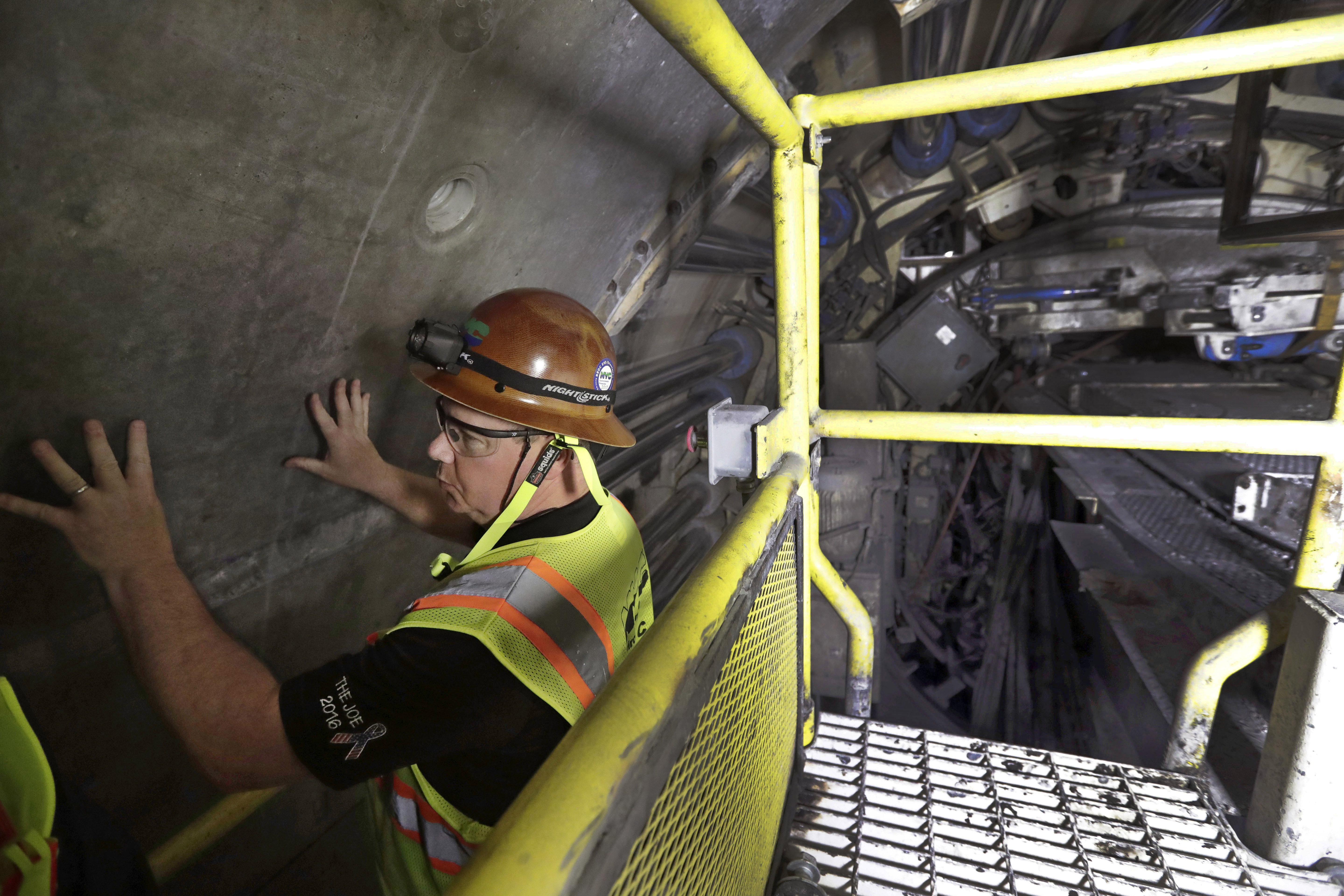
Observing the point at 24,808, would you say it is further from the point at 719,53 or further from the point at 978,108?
the point at 978,108

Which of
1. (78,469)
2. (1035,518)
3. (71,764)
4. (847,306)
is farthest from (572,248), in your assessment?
(1035,518)

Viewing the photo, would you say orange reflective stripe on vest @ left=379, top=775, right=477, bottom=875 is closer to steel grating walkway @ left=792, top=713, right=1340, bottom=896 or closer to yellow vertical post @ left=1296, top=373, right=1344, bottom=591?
steel grating walkway @ left=792, top=713, right=1340, bottom=896

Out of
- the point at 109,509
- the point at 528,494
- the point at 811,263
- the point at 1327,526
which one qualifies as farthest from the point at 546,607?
the point at 1327,526

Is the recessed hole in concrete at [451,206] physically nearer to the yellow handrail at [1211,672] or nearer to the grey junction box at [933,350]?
the yellow handrail at [1211,672]

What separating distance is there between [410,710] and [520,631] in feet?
0.59

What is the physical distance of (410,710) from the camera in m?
0.88

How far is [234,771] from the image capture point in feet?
3.09

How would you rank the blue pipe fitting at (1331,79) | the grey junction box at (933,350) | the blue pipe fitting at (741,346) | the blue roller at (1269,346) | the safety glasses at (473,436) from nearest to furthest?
the safety glasses at (473,436) < the blue pipe fitting at (1331,79) < the blue roller at (1269,346) < the blue pipe fitting at (741,346) < the grey junction box at (933,350)

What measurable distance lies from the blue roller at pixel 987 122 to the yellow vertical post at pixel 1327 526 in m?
3.75

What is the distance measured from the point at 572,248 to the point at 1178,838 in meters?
1.90

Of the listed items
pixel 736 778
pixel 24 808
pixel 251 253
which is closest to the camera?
pixel 24 808

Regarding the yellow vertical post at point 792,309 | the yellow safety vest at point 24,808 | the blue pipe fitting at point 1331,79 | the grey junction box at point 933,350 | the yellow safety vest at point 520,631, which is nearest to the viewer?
the yellow safety vest at point 24,808

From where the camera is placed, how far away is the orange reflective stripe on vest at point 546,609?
979 mm

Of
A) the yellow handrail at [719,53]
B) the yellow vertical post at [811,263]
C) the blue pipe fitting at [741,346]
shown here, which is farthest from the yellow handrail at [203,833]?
the blue pipe fitting at [741,346]
